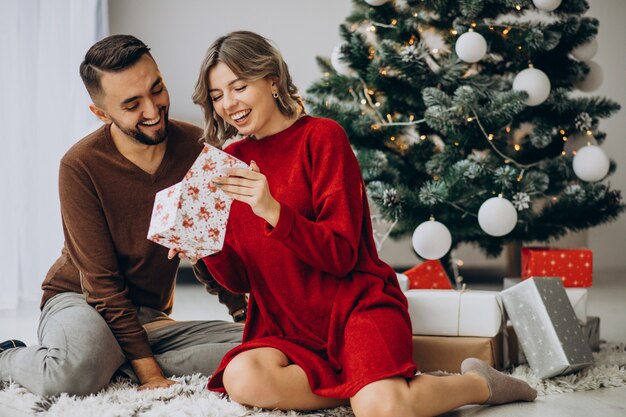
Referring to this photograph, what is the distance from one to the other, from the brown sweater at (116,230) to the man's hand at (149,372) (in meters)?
0.02

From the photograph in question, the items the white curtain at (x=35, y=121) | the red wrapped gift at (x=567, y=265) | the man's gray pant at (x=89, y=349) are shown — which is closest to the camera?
the man's gray pant at (x=89, y=349)

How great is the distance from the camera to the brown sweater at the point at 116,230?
173cm

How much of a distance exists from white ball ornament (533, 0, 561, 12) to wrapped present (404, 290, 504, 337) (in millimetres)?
1089

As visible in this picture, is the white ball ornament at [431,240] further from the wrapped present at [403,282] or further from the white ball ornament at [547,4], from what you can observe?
the white ball ornament at [547,4]

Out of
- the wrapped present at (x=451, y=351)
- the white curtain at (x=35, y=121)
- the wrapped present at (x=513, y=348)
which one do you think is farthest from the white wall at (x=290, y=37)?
the wrapped present at (x=451, y=351)

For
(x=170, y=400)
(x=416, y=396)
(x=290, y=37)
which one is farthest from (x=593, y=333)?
(x=290, y=37)

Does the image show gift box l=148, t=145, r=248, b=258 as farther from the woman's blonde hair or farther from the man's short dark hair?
the man's short dark hair

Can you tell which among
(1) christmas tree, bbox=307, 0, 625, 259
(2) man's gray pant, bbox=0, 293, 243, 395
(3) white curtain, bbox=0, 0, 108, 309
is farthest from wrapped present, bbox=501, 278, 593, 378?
(3) white curtain, bbox=0, 0, 108, 309

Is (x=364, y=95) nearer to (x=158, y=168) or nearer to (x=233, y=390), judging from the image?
(x=158, y=168)

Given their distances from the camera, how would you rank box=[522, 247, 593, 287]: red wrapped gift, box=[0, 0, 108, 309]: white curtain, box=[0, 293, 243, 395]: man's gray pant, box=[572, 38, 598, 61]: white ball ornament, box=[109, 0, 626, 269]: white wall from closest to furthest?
box=[0, 293, 243, 395]: man's gray pant → box=[522, 247, 593, 287]: red wrapped gift → box=[572, 38, 598, 61]: white ball ornament → box=[0, 0, 108, 309]: white curtain → box=[109, 0, 626, 269]: white wall

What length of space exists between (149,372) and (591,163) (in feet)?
5.34

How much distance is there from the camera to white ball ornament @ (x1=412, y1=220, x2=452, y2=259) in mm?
2375

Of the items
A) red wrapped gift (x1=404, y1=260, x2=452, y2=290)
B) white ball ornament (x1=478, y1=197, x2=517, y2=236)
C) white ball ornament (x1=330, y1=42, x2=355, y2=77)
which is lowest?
red wrapped gift (x1=404, y1=260, x2=452, y2=290)

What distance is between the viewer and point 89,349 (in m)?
1.62
